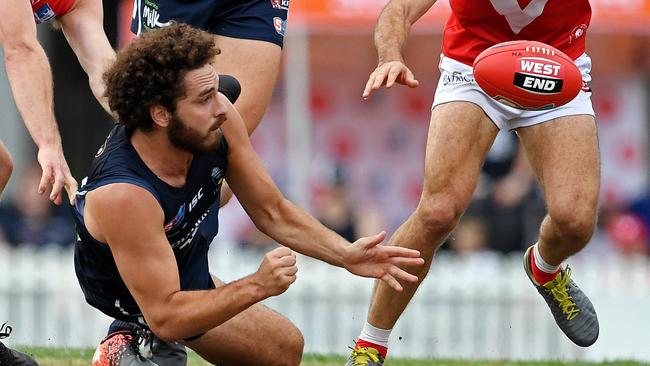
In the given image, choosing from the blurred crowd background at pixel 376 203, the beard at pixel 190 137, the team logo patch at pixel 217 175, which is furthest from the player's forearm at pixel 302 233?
the blurred crowd background at pixel 376 203

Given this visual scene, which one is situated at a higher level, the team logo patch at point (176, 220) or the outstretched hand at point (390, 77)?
the outstretched hand at point (390, 77)

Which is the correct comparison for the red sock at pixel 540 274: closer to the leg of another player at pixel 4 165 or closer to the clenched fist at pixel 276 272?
the clenched fist at pixel 276 272

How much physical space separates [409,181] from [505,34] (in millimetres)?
8454

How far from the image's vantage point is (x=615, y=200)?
1394cm

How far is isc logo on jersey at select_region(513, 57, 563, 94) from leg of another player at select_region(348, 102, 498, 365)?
31 centimetres

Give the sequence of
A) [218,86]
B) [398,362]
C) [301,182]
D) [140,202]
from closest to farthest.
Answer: [140,202]
[218,86]
[398,362]
[301,182]

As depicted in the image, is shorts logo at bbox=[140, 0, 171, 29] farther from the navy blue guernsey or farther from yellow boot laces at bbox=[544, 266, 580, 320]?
yellow boot laces at bbox=[544, 266, 580, 320]

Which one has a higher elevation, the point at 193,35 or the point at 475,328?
the point at 193,35

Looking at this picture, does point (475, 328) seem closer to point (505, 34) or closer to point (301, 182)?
point (301, 182)

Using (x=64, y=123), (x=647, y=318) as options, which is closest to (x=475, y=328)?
(x=647, y=318)

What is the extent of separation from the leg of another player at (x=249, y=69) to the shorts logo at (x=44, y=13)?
0.83 meters

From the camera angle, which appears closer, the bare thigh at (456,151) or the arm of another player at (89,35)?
the bare thigh at (456,151)

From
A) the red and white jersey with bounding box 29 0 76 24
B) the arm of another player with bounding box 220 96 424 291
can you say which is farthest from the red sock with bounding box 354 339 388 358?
the red and white jersey with bounding box 29 0 76 24

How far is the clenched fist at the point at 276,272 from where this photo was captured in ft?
16.1
